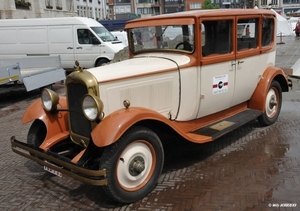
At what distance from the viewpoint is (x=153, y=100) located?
3920mm

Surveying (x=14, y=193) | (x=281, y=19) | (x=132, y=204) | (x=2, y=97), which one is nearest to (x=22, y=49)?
(x=2, y=97)

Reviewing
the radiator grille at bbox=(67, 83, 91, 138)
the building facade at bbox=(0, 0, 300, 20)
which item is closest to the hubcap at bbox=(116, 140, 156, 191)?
the radiator grille at bbox=(67, 83, 91, 138)

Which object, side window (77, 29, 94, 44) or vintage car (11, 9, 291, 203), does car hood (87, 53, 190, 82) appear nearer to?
vintage car (11, 9, 291, 203)

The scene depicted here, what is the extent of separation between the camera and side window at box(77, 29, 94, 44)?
1250cm

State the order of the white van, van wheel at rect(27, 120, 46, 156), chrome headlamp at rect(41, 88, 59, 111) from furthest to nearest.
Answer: the white van, van wheel at rect(27, 120, 46, 156), chrome headlamp at rect(41, 88, 59, 111)

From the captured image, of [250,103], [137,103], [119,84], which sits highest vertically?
[119,84]

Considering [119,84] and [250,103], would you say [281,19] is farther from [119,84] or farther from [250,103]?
[119,84]

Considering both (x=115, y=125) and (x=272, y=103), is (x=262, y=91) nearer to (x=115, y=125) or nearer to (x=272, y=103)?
(x=272, y=103)

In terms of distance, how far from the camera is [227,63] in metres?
4.62

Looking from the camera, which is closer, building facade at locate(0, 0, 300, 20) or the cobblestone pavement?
the cobblestone pavement

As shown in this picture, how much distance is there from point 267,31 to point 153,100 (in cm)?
278

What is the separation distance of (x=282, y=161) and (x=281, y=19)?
101ft

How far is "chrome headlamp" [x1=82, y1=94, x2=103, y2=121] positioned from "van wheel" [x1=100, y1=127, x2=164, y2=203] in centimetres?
36

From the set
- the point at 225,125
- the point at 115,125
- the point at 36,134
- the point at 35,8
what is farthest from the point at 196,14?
the point at 35,8
